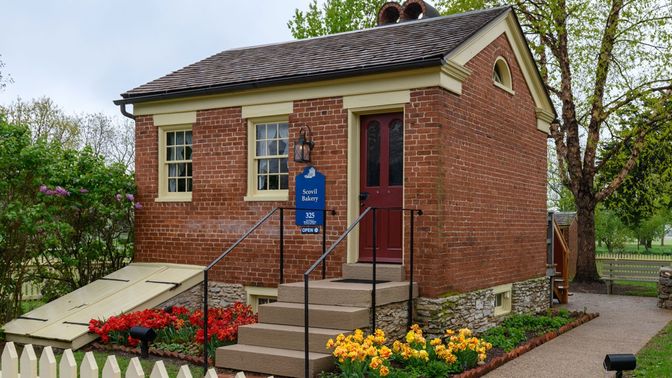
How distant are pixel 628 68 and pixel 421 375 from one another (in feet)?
53.0

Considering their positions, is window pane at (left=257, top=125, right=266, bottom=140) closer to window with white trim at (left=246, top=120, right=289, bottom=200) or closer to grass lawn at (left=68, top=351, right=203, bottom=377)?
window with white trim at (left=246, top=120, right=289, bottom=200)

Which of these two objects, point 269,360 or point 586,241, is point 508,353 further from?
point 586,241

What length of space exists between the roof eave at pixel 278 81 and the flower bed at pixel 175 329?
12.3ft

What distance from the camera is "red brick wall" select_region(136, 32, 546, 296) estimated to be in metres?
9.63

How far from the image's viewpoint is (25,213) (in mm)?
10273

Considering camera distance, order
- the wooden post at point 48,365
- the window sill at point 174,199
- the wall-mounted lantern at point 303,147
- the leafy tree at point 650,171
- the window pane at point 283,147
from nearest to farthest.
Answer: the wooden post at point 48,365
the wall-mounted lantern at point 303,147
the window pane at point 283,147
the window sill at point 174,199
the leafy tree at point 650,171

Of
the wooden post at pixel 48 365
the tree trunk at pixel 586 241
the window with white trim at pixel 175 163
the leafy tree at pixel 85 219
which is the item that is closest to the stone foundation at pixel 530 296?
the window with white trim at pixel 175 163

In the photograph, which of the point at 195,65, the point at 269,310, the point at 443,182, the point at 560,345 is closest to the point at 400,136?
the point at 443,182

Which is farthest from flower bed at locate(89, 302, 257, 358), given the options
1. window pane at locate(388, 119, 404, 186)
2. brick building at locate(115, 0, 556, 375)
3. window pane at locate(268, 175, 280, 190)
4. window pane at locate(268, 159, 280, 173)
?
window pane at locate(388, 119, 404, 186)

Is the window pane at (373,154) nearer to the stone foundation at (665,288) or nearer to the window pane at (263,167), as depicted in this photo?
the window pane at (263,167)

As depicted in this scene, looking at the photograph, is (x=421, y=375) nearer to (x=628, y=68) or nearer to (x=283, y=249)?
(x=283, y=249)

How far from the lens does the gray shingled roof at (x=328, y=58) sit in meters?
10.0

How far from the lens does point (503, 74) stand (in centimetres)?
1241

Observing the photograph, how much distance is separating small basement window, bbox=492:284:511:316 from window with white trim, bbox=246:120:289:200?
432 centimetres
